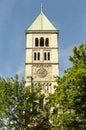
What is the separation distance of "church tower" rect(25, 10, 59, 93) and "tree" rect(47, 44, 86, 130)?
35718 millimetres

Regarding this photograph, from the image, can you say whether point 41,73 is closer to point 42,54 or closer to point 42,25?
point 42,54

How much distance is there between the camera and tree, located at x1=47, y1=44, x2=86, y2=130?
30.8m

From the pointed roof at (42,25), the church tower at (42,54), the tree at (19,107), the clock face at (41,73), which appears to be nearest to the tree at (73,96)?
the tree at (19,107)

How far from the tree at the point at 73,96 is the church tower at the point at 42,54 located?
3572cm

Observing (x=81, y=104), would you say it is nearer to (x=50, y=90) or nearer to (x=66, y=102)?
(x=66, y=102)

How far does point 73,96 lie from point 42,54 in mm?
42274

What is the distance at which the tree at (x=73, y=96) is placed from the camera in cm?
3084

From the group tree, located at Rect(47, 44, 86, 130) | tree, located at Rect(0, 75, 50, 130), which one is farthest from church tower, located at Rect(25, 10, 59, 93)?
tree, located at Rect(47, 44, 86, 130)

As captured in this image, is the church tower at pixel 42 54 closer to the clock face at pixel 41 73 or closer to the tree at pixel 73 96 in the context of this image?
the clock face at pixel 41 73

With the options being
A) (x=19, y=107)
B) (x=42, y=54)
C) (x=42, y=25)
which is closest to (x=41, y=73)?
(x=42, y=54)

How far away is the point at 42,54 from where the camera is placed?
72.7m

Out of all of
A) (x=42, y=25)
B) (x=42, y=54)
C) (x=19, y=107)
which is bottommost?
(x=19, y=107)

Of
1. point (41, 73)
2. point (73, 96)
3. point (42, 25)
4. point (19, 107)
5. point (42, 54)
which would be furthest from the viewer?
point (42, 25)

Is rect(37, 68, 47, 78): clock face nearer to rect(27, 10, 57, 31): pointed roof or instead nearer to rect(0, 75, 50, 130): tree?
rect(27, 10, 57, 31): pointed roof
